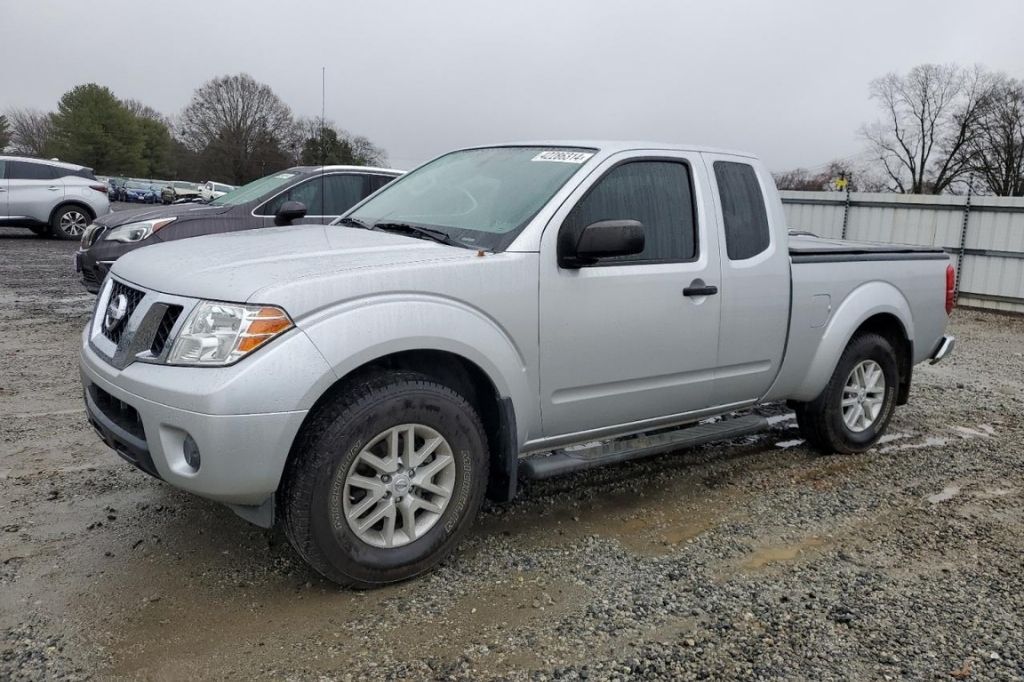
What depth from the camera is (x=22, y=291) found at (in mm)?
10805

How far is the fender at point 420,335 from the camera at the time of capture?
2.98 meters

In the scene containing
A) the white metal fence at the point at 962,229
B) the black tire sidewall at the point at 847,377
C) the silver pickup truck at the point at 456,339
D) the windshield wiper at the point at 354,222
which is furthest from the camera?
the white metal fence at the point at 962,229

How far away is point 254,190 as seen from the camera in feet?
29.9

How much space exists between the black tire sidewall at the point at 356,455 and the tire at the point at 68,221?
17.1 m

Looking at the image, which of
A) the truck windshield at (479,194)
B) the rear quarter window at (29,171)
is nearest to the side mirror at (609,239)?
the truck windshield at (479,194)

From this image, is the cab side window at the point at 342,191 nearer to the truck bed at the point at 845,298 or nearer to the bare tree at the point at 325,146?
the bare tree at the point at 325,146

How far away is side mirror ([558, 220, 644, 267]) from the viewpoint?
3465 millimetres

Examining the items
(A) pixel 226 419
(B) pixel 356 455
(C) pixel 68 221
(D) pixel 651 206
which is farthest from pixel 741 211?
(C) pixel 68 221

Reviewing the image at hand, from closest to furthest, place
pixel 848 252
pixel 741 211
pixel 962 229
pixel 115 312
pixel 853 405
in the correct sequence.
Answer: pixel 115 312
pixel 741 211
pixel 848 252
pixel 853 405
pixel 962 229

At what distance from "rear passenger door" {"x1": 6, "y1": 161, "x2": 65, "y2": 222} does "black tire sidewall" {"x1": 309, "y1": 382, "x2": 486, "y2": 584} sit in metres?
16.7

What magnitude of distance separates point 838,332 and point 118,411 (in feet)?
12.7

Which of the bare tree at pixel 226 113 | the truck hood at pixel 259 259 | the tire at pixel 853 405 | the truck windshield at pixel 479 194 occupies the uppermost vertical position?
the bare tree at pixel 226 113

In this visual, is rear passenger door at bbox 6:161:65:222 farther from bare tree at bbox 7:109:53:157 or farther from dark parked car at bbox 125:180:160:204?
bare tree at bbox 7:109:53:157

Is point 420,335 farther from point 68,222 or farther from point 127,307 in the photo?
point 68,222
